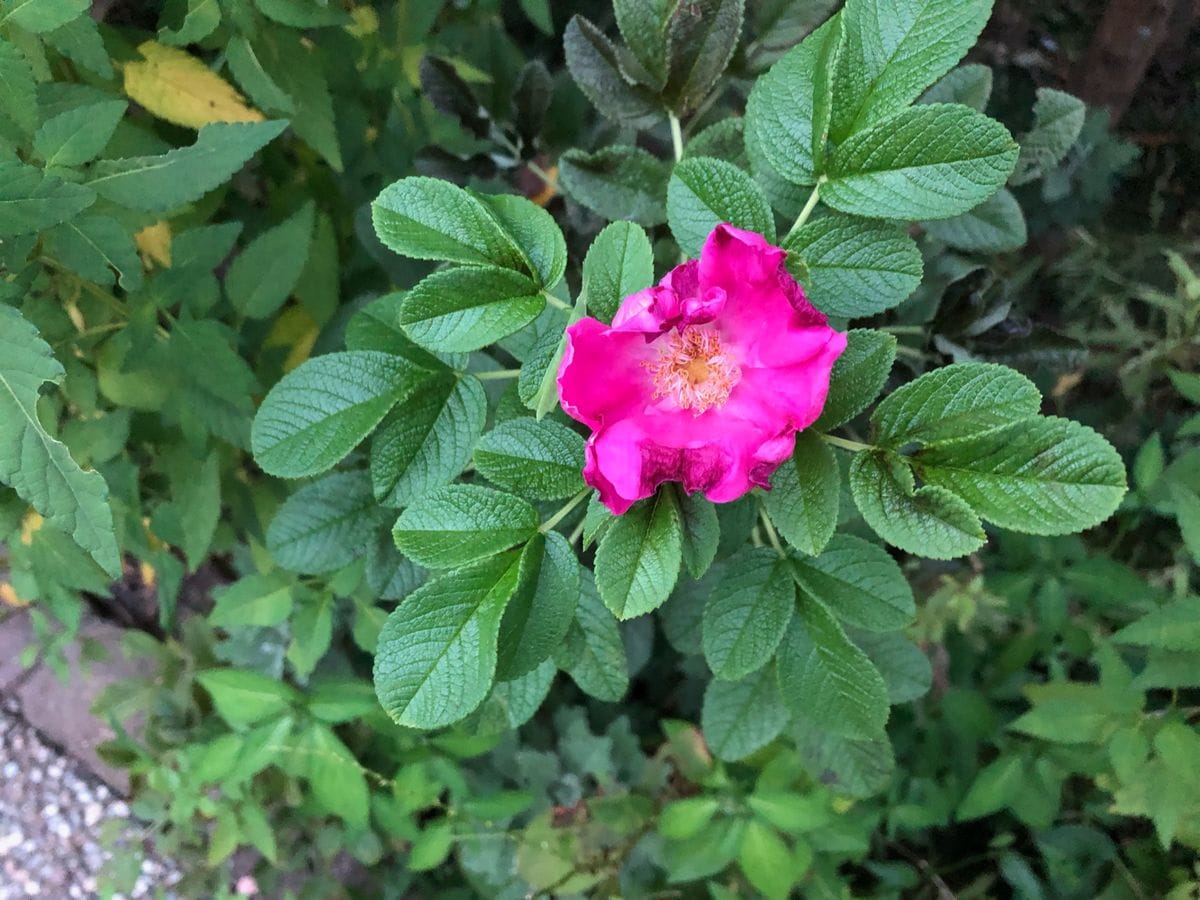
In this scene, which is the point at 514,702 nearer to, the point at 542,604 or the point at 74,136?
the point at 542,604

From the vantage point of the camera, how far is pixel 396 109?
1.00 metres

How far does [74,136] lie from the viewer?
2.06 feet

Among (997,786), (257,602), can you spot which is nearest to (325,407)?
(257,602)

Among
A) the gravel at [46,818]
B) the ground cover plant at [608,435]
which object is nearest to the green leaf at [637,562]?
the ground cover plant at [608,435]

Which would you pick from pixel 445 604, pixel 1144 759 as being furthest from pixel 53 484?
pixel 1144 759

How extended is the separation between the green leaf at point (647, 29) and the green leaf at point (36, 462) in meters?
0.44

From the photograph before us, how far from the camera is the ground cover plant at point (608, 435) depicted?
496mm

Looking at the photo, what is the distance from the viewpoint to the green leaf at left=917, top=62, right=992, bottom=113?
705 millimetres

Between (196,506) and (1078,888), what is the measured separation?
120 centimetres

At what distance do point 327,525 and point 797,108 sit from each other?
18.9 inches

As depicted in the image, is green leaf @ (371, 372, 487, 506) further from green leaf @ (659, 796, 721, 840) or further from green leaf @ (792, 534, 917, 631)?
green leaf @ (659, 796, 721, 840)

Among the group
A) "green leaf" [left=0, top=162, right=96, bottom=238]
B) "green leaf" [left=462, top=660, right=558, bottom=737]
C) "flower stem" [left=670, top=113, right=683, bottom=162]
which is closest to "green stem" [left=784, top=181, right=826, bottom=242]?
"flower stem" [left=670, top=113, right=683, bottom=162]

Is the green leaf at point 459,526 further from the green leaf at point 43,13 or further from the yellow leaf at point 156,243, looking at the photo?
the yellow leaf at point 156,243

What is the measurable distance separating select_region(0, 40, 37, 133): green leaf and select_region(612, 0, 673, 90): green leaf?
399 millimetres
